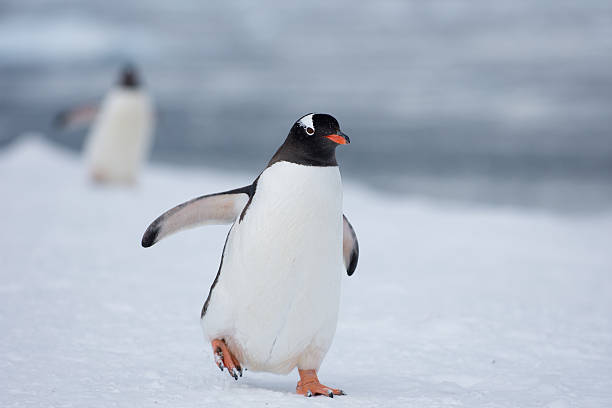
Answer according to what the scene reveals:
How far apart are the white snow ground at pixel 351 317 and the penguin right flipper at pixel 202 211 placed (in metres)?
0.55

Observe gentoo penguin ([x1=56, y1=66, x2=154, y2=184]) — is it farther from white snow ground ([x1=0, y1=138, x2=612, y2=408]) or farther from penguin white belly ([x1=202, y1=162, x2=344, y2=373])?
penguin white belly ([x1=202, y1=162, x2=344, y2=373])

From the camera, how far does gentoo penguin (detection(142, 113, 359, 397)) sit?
2.55 metres

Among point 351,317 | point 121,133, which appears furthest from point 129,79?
point 351,317

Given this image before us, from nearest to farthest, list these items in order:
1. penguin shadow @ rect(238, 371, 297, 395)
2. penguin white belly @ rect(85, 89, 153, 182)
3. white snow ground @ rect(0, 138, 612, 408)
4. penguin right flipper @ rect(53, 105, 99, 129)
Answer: white snow ground @ rect(0, 138, 612, 408), penguin shadow @ rect(238, 371, 297, 395), penguin white belly @ rect(85, 89, 153, 182), penguin right flipper @ rect(53, 105, 99, 129)

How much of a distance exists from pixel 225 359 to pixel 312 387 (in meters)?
0.33

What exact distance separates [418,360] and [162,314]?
4.39ft

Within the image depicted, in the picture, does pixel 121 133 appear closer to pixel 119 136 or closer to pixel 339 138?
pixel 119 136

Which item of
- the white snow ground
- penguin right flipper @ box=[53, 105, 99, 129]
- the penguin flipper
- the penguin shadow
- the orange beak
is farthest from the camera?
penguin right flipper @ box=[53, 105, 99, 129]

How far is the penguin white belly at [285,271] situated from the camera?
2.55 meters

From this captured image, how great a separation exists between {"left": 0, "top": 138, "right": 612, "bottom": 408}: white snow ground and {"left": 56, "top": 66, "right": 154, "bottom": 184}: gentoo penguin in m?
0.97

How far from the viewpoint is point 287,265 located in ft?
8.41

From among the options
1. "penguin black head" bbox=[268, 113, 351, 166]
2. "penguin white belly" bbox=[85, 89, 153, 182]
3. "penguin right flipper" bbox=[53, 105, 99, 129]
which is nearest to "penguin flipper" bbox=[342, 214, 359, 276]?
"penguin black head" bbox=[268, 113, 351, 166]

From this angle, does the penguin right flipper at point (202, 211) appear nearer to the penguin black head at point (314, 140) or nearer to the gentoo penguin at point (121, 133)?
the penguin black head at point (314, 140)

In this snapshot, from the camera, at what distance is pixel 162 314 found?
3.77 metres
